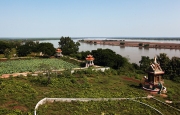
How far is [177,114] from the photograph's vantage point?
55.3ft

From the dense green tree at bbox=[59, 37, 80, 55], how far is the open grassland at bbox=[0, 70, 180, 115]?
30986mm

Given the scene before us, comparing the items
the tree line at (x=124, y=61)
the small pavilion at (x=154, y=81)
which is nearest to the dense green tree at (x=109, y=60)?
the tree line at (x=124, y=61)

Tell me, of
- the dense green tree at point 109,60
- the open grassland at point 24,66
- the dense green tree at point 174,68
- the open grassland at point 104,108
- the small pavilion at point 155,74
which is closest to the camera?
the open grassland at point 104,108

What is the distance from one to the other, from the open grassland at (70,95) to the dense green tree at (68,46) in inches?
1220

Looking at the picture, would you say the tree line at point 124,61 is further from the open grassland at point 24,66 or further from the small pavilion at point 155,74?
the small pavilion at point 155,74

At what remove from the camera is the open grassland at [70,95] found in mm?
15922

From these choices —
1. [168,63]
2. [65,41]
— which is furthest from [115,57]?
[65,41]

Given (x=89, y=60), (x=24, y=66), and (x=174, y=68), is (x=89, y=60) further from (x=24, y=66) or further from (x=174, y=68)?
(x=174, y=68)

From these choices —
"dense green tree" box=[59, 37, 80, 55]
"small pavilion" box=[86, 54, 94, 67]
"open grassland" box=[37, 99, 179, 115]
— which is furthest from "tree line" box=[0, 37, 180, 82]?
"open grassland" box=[37, 99, 179, 115]

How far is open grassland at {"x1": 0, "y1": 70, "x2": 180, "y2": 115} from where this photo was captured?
15.9 m

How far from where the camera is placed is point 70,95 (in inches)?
755

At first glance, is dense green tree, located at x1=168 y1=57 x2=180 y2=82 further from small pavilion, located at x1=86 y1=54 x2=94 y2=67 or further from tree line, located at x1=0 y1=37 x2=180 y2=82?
small pavilion, located at x1=86 y1=54 x2=94 y2=67

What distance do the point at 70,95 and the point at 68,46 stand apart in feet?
148

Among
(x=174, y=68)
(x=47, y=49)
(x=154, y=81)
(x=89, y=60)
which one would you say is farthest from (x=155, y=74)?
(x=47, y=49)
